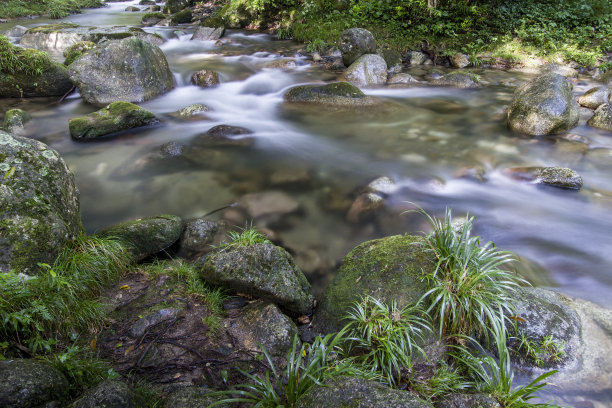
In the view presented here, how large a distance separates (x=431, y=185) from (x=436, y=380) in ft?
14.1

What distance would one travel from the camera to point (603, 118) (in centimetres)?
829

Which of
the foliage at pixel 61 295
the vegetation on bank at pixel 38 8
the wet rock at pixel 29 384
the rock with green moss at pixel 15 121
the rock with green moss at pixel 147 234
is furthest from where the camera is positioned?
the vegetation on bank at pixel 38 8

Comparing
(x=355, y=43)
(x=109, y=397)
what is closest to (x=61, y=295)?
(x=109, y=397)

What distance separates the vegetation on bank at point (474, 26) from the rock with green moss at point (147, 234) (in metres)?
11.5

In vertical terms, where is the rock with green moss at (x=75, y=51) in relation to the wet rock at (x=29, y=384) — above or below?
above

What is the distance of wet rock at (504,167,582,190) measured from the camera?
19.9 feet

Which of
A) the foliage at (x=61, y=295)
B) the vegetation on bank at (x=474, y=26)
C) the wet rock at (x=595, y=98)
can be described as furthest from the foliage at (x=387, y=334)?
the vegetation on bank at (x=474, y=26)

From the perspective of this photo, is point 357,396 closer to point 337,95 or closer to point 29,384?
point 29,384

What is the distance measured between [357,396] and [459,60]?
46.0 ft

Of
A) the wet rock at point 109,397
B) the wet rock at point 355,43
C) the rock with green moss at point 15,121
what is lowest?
the wet rock at point 109,397

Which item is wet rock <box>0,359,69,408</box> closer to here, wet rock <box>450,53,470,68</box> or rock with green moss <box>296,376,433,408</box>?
rock with green moss <box>296,376,433,408</box>

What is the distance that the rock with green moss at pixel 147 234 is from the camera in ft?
14.1

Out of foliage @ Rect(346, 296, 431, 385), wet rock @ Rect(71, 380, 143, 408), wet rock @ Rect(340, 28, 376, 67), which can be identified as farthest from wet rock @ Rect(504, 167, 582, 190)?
wet rock @ Rect(340, 28, 376, 67)

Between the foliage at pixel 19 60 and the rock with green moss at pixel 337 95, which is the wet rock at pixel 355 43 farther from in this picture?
the foliage at pixel 19 60
